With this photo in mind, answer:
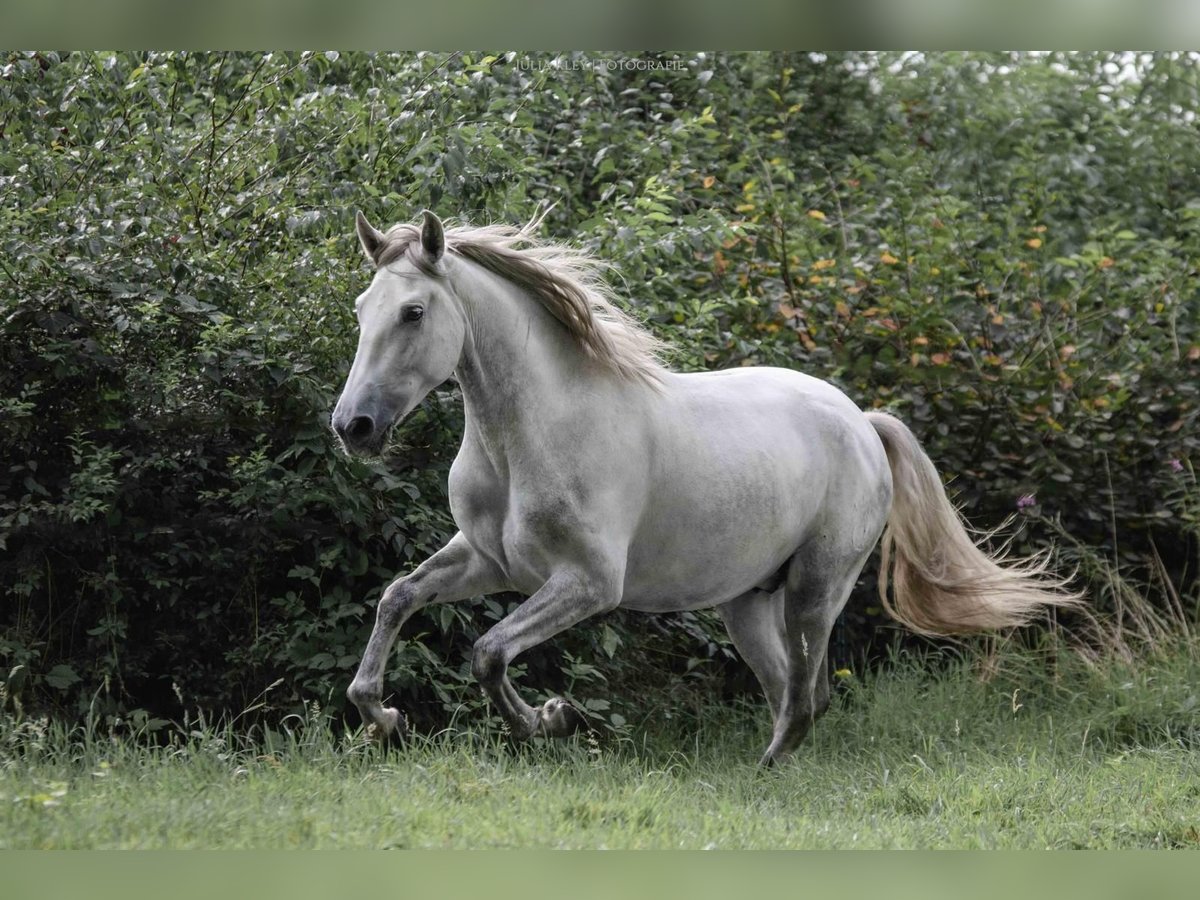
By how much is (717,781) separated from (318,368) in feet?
7.96

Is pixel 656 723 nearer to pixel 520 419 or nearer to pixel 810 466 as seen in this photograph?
pixel 810 466

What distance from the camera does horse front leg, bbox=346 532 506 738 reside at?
4578 millimetres

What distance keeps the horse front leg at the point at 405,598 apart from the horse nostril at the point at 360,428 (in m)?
0.70

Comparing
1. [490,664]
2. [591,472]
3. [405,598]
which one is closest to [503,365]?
[591,472]

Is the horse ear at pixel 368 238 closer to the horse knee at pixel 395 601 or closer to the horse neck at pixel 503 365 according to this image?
the horse neck at pixel 503 365

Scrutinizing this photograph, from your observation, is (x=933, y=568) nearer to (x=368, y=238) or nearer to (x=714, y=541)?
(x=714, y=541)

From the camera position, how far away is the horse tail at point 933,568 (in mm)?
5762

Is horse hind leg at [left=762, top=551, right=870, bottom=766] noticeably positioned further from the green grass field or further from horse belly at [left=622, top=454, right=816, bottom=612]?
horse belly at [left=622, top=454, right=816, bottom=612]

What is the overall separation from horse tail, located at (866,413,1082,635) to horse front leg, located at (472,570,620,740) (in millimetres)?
1648

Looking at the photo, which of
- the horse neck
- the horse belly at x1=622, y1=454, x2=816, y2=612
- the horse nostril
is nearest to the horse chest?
the horse neck

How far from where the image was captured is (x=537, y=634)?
4543mm

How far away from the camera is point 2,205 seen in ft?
19.1

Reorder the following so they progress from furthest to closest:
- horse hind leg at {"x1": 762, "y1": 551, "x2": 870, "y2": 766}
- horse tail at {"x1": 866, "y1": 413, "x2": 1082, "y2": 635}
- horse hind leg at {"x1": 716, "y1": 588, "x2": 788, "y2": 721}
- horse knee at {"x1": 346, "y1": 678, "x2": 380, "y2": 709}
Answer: horse tail at {"x1": 866, "y1": 413, "x2": 1082, "y2": 635}, horse hind leg at {"x1": 716, "y1": 588, "x2": 788, "y2": 721}, horse hind leg at {"x1": 762, "y1": 551, "x2": 870, "y2": 766}, horse knee at {"x1": 346, "y1": 678, "x2": 380, "y2": 709}

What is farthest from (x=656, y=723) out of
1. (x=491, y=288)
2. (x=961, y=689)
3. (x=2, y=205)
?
(x=2, y=205)
